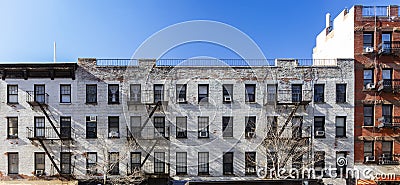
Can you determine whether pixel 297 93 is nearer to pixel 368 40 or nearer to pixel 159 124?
pixel 368 40

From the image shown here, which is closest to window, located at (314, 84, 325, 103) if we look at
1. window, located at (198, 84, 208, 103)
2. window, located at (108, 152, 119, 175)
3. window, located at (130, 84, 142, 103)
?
window, located at (198, 84, 208, 103)

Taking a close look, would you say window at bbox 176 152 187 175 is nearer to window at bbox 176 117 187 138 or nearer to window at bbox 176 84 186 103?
window at bbox 176 117 187 138

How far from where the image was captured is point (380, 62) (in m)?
21.1

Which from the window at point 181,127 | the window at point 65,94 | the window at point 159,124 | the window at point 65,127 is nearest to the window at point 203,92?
the window at point 181,127

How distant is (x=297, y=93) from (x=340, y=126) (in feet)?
11.5

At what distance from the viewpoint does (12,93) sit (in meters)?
20.9

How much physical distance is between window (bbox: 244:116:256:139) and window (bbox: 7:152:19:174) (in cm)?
1475

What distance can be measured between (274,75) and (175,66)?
6.49m

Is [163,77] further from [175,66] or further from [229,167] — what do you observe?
[229,167]

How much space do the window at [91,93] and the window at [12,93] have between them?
14.8ft

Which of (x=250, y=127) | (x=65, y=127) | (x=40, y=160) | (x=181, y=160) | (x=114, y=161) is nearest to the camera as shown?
(x=114, y=161)

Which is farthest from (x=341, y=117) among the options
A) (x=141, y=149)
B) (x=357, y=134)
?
(x=141, y=149)

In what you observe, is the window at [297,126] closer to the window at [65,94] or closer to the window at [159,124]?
the window at [159,124]

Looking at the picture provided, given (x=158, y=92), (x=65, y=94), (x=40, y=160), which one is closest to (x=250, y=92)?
(x=158, y=92)
